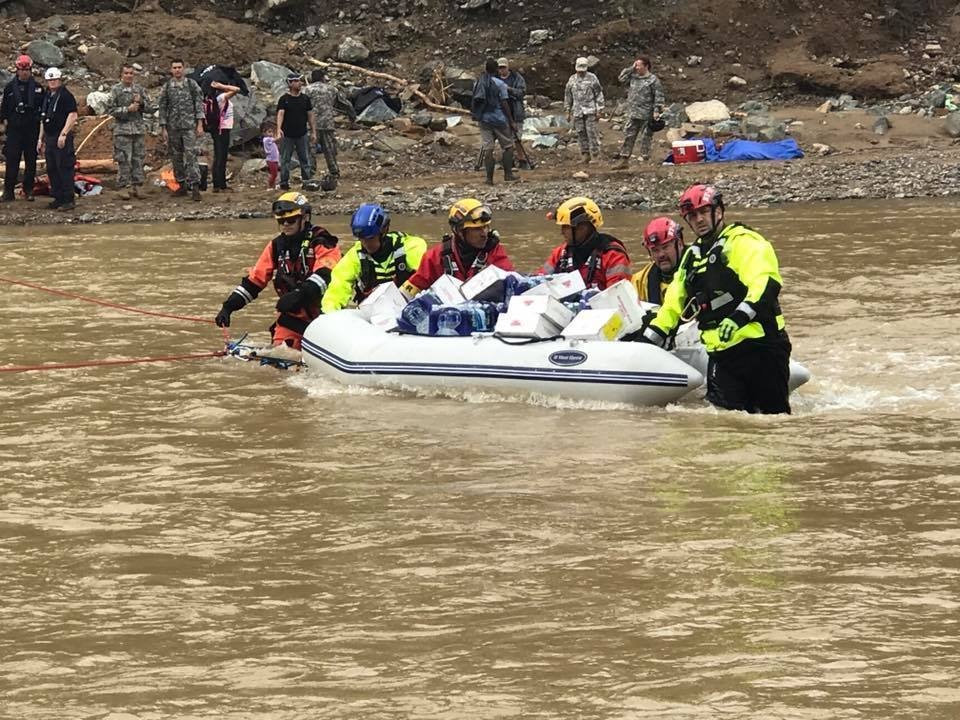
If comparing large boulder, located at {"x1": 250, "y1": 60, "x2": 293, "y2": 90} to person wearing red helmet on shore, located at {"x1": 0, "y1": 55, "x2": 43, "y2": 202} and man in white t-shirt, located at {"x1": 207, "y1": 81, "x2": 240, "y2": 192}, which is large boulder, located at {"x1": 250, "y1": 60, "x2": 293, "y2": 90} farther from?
person wearing red helmet on shore, located at {"x1": 0, "y1": 55, "x2": 43, "y2": 202}

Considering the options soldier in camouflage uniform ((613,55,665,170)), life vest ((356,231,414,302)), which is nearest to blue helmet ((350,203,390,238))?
life vest ((356,231,414,302))

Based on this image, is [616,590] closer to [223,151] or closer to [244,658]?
[244,658]

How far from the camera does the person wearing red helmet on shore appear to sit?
64.6 feet

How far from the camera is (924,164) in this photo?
20.3 meters

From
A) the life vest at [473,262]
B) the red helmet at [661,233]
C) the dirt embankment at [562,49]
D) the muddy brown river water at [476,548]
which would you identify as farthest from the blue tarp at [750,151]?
the red helmet at [661,233]

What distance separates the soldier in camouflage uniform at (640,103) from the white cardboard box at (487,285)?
11.0 meters

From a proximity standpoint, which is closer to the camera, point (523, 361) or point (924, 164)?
point (523, 361)

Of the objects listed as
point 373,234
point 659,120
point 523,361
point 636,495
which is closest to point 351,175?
point 659,120

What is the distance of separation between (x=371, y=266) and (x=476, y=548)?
4.42 m

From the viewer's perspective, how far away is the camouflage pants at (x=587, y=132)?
21.4m

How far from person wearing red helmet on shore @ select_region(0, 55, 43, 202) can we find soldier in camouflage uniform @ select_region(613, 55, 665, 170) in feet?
23.6

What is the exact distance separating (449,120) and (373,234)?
1424 centimetres

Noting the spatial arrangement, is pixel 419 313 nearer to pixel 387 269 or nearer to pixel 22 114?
pixel 387 269

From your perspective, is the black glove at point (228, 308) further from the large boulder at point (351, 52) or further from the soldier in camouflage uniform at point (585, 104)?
the large boulder at point (351, 52)
